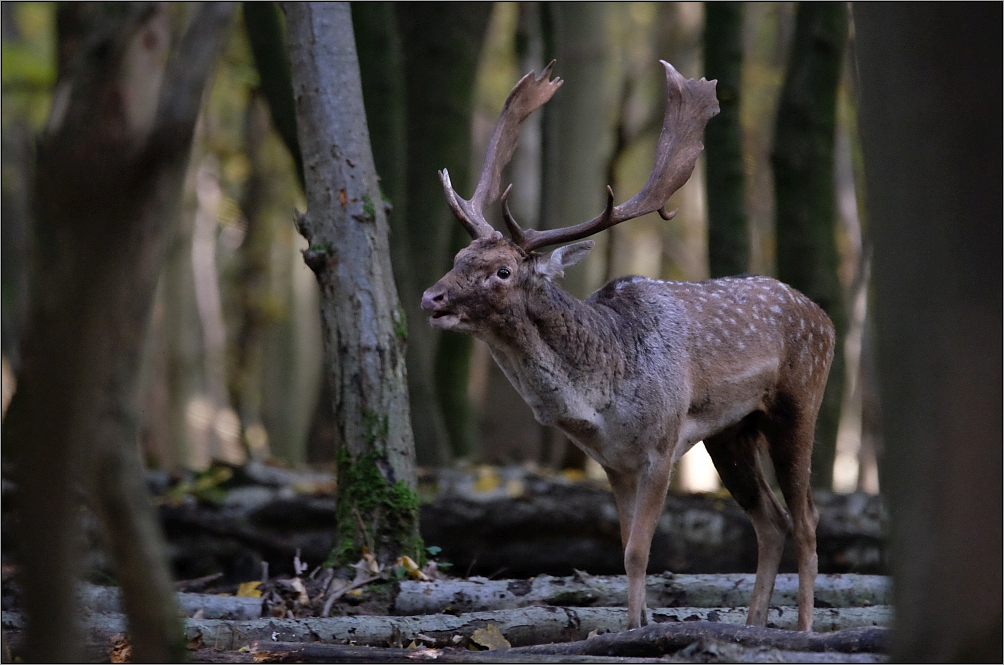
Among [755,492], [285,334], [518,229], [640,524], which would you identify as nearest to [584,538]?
[755,492]

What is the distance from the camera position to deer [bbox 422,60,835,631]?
598 cm

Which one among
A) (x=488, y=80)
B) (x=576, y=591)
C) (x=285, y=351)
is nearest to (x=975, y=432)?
(x=576, y=591)

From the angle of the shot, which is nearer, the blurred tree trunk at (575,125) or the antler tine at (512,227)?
the antler tine at (512,227)

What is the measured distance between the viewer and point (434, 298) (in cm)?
575

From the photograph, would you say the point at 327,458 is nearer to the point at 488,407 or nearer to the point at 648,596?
the point at 488,407

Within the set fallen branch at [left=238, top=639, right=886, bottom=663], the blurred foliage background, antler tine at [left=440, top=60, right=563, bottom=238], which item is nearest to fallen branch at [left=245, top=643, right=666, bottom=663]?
fallen branch at [left=238, top=639, right=886, bottom=663]

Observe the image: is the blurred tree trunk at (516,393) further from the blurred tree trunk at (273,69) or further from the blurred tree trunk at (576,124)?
the blurred tree trunk at (273,69)

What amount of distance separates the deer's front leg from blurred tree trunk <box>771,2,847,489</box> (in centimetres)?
477

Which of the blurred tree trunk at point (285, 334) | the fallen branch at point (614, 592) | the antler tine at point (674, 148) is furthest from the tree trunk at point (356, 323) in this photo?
the antler tine at point (674, 148)

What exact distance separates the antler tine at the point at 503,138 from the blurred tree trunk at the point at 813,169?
4398 millimetres

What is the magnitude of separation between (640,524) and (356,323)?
229 cm

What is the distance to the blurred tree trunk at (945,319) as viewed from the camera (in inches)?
118

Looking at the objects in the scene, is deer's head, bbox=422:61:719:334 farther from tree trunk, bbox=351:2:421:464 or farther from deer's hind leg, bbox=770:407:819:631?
tree trunk, bbox=351:2:421:464

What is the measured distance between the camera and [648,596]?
21.9ft
